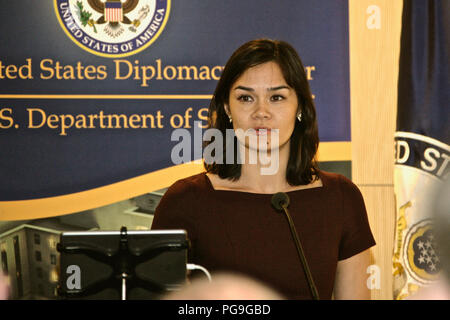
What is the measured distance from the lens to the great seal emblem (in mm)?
2426

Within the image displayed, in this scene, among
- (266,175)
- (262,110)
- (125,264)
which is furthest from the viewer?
(266,175)

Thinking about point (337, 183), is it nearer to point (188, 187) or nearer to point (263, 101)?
point (263, 101)

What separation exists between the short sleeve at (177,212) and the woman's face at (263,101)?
0.92 feet

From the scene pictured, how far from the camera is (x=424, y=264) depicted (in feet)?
7.93

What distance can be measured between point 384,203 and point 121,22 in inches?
60.7

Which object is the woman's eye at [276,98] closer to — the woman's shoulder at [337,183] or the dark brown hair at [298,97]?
the dark brown hair at [298,97]

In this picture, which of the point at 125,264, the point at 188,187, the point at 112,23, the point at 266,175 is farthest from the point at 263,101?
the point at 112,23

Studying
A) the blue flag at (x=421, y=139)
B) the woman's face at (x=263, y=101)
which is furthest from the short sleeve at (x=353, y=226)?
the blue flag at (x=421, y=139)

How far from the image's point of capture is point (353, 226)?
1.77 metres

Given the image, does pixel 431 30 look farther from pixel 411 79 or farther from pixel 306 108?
pixel 306 108

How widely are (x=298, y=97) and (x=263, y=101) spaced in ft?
Answer: 0.48

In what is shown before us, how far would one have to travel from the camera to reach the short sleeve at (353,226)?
174 centimetres

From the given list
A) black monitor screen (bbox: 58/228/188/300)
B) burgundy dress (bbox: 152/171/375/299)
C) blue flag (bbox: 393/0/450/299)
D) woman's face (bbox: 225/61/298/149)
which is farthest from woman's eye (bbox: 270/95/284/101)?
blue flag (bbox: 393/0/450/299)

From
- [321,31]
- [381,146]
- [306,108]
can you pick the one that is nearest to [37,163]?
[306,108]
